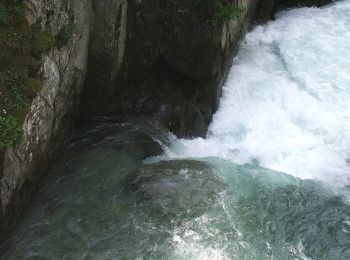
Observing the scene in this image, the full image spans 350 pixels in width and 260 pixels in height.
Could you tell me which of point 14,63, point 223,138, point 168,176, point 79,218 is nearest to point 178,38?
point 223,138

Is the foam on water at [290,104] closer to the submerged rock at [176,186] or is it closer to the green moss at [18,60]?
the submerged rock at [176,186]

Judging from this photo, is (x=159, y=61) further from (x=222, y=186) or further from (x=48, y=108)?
(x=222, y=186)

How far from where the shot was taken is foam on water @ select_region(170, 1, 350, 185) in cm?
845

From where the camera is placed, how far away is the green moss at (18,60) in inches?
229

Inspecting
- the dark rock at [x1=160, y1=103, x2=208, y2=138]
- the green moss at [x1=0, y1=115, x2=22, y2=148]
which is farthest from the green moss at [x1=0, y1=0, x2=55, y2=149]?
the dark rock at [x1=160, y1=103, x2=208, y2=138]

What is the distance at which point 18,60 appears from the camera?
6.16 meters

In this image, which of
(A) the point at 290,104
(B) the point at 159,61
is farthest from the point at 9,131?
(A) the point at 290,104

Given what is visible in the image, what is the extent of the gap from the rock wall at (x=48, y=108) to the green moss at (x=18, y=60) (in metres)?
0.16

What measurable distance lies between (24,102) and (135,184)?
216 centimetres

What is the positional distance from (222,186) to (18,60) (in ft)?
12.1

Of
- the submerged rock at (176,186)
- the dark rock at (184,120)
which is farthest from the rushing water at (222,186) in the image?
the dark rock at (184,120)

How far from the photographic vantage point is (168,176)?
23.6ft

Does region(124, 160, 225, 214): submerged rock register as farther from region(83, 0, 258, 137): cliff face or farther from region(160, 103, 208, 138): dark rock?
region(83, 0, 258, 137): cliff face

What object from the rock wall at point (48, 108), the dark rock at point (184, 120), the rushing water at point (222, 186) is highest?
the rock wall at point (48, 108)
